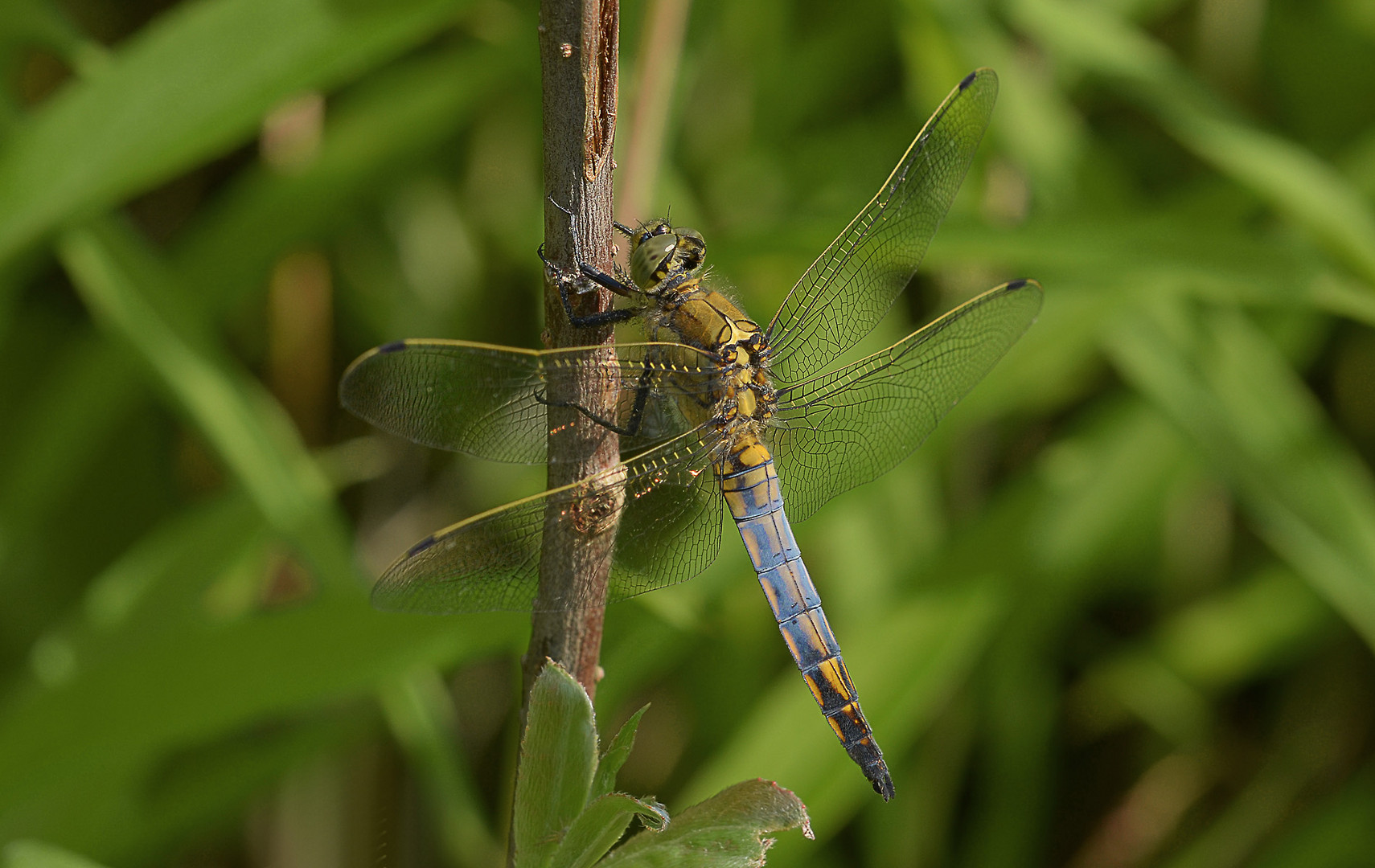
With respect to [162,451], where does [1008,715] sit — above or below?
below

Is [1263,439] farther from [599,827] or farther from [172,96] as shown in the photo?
[172,96]

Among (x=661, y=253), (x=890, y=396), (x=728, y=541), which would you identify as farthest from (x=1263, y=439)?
(x=661, y=253)

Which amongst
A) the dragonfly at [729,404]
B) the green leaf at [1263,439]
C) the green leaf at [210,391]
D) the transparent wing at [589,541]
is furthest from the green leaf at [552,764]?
the green leaf at [1263,439]

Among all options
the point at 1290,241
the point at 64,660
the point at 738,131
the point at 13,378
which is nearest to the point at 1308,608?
the point at 1290,241

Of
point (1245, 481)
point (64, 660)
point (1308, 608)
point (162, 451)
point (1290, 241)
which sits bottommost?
point (1308, 608)

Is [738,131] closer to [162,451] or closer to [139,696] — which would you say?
[162,451]

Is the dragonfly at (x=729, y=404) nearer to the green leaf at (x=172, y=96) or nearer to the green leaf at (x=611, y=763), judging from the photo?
the green leaf at (x=611, y=763)

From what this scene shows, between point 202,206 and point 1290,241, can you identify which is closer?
point 1290,241
